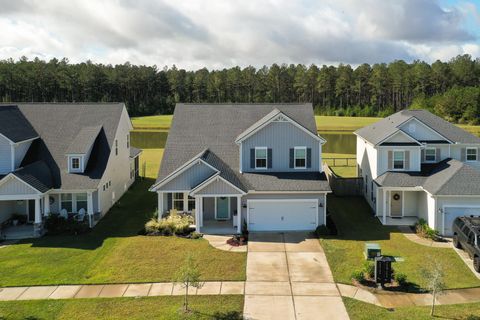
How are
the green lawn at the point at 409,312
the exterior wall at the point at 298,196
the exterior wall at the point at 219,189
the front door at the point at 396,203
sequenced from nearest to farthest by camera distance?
the green lawn at the point at 409,312 → the exterior wall at the point at 219,189 → the exterior wall at the point at 298,196 → the front door at the point at 396,203

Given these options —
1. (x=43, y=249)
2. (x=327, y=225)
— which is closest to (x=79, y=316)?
(x=43, y=249)

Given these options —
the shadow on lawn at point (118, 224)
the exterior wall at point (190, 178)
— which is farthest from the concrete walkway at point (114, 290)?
the exterior wall at point (190, 178)

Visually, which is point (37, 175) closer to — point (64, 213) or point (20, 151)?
point (20, 151)

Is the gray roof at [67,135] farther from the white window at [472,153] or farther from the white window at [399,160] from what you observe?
the white window at [472,153]

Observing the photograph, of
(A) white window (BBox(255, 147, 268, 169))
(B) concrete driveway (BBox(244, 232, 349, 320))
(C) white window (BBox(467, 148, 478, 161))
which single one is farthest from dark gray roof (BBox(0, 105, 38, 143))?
(C) white window (BBox(467, 148, 478, 161))

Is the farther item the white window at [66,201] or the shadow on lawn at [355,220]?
the white window at [66,201]

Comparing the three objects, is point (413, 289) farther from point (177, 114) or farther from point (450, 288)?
point (177, 114)

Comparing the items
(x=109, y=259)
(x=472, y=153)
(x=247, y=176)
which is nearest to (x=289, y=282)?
(x=109, y=259)

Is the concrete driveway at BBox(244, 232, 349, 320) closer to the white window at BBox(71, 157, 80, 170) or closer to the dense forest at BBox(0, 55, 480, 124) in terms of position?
the white window at BBox(71, 157, 80, 170)
